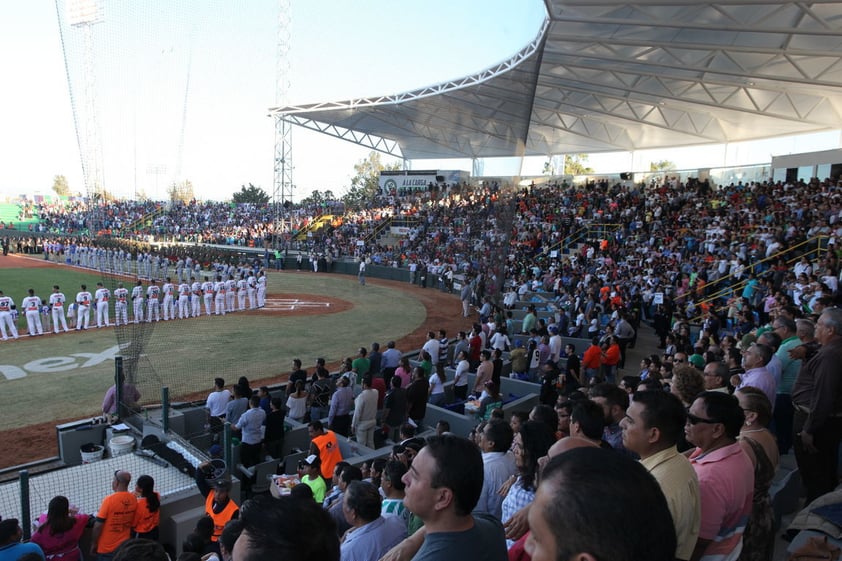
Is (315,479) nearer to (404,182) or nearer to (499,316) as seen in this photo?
(499,316)

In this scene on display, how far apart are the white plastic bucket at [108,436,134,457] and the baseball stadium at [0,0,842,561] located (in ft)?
0.10

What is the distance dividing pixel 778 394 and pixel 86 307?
1747 cm

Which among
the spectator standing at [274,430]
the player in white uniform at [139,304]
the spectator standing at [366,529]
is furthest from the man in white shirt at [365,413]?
the player in white uniform at [139,304]

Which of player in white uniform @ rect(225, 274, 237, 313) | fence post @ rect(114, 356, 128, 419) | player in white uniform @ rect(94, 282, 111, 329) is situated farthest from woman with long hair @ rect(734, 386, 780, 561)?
player in white uniform @ rect(225, 274, 237, 313)

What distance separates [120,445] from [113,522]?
2.68 metres

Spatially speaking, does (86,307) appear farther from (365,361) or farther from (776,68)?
(776,68)

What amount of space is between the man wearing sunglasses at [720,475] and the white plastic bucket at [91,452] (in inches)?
294

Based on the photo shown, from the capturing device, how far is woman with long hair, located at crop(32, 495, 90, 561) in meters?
4.65

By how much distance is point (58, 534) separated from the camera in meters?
4.69

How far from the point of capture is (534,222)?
29.5 metres

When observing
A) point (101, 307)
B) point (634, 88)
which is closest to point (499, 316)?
point (101, 307)

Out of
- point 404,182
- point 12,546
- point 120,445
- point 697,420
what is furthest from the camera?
point 404,182

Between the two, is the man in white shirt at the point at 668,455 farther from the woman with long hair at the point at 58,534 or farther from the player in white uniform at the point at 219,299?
the player in white uniform at the point at 219,299

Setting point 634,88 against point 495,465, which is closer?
point 495,465
